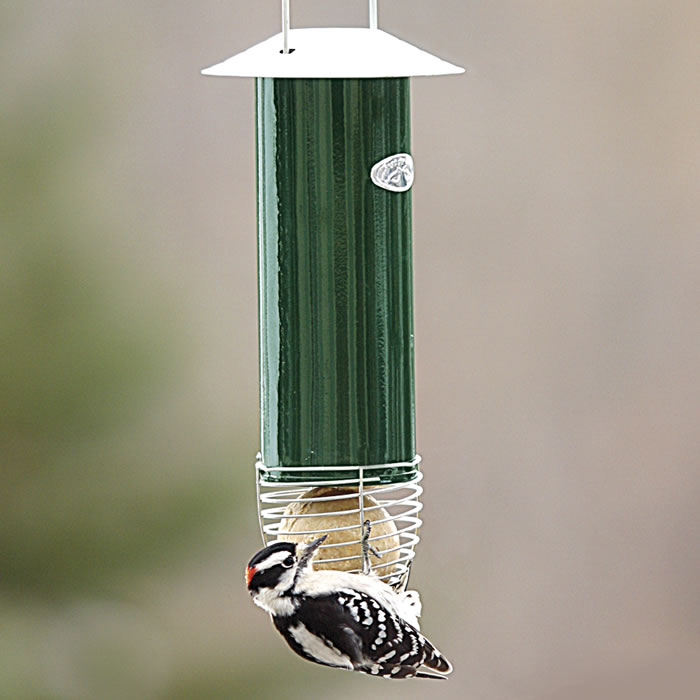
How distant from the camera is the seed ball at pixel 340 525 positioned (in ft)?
6.66

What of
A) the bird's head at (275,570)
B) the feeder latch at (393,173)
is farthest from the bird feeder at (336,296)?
the bird's head at (275,570)

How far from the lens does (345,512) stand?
2.05 metres

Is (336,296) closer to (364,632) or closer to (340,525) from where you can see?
(340,525)

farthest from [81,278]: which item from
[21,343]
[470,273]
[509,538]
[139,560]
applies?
[509,538]

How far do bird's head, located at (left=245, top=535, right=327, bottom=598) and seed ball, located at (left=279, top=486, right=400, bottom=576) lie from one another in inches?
4.2

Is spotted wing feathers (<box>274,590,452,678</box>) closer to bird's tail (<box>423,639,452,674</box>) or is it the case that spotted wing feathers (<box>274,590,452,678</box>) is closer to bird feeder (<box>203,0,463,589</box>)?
bird's tail (<box>423,639,452,674</box>)

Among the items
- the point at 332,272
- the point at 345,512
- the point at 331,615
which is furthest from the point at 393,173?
the point at 331,615

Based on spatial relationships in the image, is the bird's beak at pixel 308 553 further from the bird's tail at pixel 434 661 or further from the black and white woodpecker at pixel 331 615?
the bird's tail at pixel 434 661

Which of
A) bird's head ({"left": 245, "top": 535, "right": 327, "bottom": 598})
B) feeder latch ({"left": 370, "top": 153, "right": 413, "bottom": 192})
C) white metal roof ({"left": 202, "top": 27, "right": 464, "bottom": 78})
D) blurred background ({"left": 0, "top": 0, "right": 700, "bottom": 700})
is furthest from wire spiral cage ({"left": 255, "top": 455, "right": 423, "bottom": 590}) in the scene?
blurred background ({"left": 0, "top": 0, "right": 700, "bottom": 700})

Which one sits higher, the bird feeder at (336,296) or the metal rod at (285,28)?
the metal rod at (285,28)

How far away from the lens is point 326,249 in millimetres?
2055

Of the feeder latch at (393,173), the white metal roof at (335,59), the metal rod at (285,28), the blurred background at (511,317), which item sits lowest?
the blurred background at (511,317)

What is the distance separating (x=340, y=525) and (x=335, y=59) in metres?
0.62

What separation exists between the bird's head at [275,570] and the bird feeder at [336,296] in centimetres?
11
